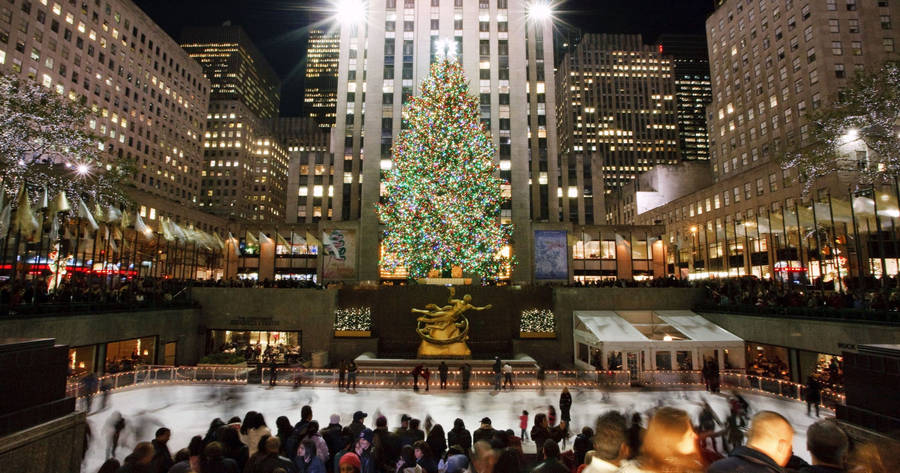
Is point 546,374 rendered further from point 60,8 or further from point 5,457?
point 60,8

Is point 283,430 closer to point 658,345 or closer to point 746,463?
point 746,463

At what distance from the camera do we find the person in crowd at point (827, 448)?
4.41 m

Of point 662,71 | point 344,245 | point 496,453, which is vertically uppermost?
point 662,71

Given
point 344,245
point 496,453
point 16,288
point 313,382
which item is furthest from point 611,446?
point 344,245

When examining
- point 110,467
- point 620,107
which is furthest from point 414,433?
point 620,107

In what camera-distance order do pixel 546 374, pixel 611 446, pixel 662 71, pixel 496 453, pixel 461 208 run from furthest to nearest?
pixel 662 71 < pixel 461 208 < pixel 546 374 < pixel 496 453 < pixel 611 446

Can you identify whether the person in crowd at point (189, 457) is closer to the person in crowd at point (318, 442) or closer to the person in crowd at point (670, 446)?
the person in crowd at point (318, 442)

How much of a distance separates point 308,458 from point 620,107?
164138 millimetres

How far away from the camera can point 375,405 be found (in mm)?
17984

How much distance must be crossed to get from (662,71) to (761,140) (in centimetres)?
9959

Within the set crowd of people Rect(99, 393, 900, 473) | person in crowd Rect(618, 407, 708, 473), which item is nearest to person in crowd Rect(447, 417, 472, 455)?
crowd of people Rect(99, 393, 900, 473)

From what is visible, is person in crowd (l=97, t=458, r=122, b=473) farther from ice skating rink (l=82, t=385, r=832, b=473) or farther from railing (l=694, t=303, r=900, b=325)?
railing (l=694, t=303, r=900, b=325)

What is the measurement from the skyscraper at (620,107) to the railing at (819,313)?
125m

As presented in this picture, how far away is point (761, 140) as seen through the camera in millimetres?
67938
